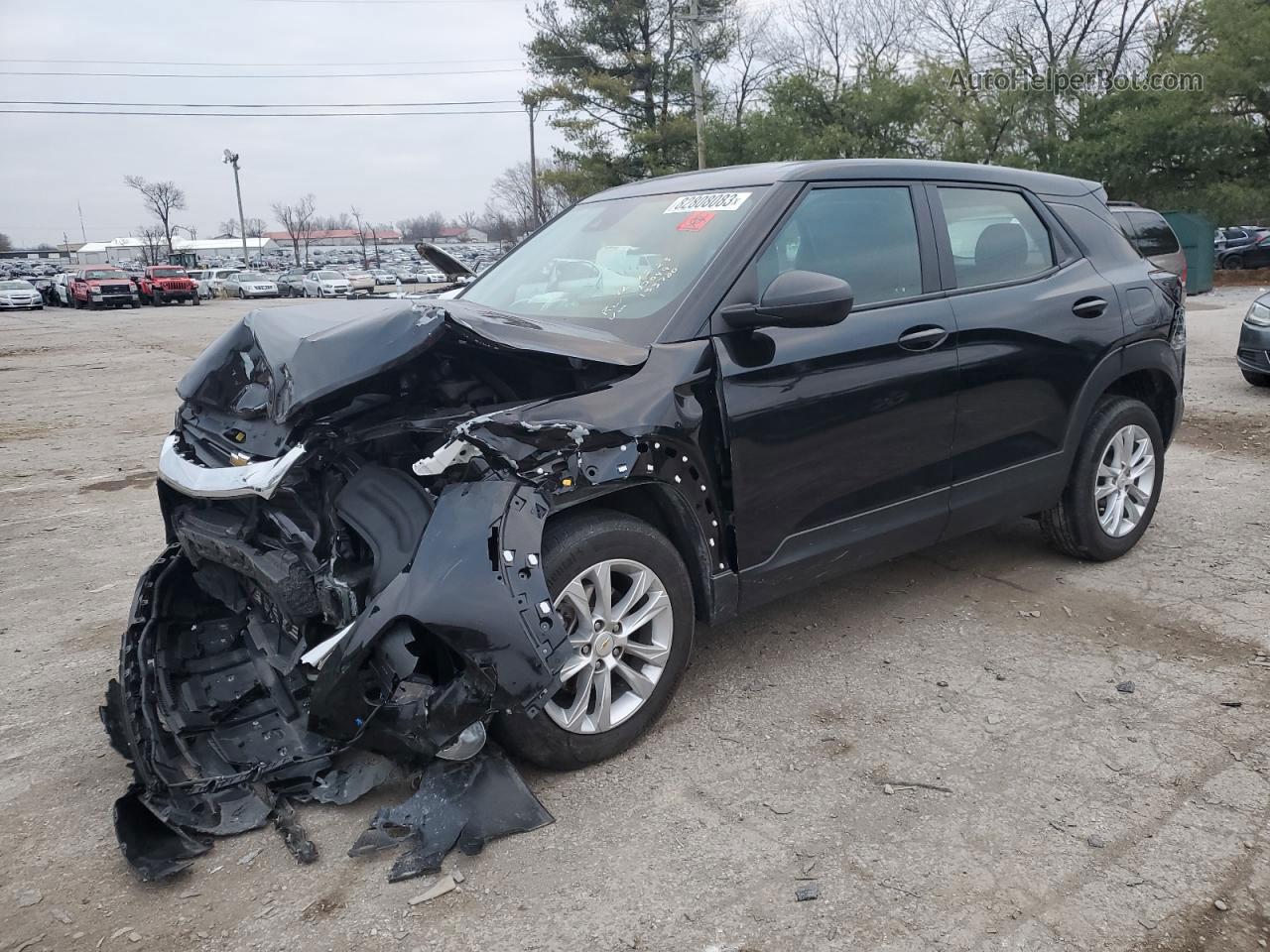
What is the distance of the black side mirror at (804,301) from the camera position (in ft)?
10.0

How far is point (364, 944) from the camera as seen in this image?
2.29m

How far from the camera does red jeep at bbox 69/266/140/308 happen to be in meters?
35.6

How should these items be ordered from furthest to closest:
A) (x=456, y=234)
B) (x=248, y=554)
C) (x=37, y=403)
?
(x=456, y=234)
(x=37, y=403)
(x=248, y=554)

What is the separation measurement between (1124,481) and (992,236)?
57.7 inches

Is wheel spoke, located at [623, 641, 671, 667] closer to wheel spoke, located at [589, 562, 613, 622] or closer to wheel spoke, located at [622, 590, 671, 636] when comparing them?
wheel spoke, located at [622, 590, 671, 636]

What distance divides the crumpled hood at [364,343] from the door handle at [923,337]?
3.71ft

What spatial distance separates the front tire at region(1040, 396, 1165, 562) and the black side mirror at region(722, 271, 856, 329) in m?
2.01

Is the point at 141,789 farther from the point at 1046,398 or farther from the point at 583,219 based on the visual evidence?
the point at 1046,398

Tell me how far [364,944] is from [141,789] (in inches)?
34.0

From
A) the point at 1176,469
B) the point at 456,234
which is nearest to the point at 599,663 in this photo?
the point at 1176,469

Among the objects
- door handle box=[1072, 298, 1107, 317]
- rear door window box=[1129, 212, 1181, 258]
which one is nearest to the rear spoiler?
door handle box=[1072, 298, 1107, 317]

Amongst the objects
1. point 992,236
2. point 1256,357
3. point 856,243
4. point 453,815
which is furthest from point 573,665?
point 1256,357

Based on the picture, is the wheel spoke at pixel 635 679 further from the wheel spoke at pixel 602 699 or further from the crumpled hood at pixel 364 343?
the crumpled hood at pixel 364 343

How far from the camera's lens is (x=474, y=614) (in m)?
2.56
